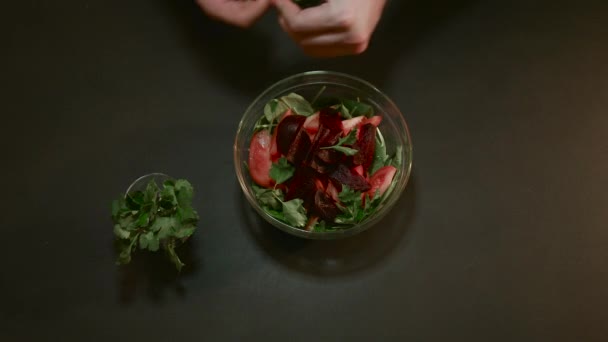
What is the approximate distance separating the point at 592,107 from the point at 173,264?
87 cm

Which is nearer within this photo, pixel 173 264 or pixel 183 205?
pixel 183 205

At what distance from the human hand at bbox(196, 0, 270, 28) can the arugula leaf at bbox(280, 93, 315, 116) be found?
0.50 ft

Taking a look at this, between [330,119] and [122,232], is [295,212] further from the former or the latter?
[122,232]

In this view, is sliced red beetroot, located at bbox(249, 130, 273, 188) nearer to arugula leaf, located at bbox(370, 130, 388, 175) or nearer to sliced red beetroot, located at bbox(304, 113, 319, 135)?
sliced red beetroot, located at bbox(304, 113, 319, 135)

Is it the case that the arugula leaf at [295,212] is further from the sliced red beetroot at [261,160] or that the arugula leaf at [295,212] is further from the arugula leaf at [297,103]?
the arugula leaf at [297,103]

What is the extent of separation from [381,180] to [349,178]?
0.07 meters

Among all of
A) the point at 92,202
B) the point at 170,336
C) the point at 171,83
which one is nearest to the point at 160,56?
the point at 171,83

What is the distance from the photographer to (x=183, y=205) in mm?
909

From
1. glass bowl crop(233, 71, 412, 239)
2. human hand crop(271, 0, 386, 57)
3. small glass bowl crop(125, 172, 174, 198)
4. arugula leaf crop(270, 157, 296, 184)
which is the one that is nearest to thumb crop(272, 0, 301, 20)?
human hand crop(271, 0, 386, 57)

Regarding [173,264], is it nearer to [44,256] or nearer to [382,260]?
[44,256]

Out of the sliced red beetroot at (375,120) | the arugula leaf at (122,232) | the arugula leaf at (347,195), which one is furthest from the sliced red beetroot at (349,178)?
the arugula leaf at (122,232)

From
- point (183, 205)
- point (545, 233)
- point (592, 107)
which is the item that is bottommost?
point (545, 233)

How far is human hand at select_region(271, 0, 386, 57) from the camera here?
0.89 meters

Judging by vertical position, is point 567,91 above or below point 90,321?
above
